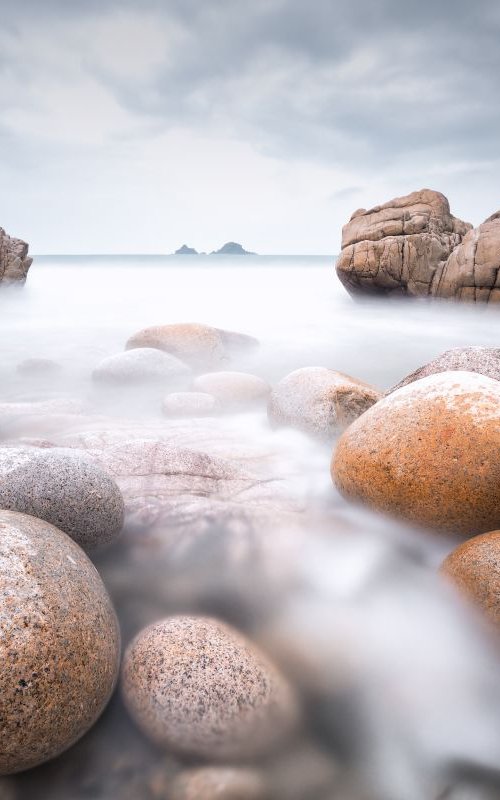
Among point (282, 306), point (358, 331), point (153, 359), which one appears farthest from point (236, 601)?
point (282, 306)

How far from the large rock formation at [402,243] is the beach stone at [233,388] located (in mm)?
9464

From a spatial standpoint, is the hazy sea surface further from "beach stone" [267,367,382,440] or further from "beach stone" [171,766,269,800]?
"beach stone" [171,766,269,800]

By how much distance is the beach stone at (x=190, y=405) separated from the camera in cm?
585

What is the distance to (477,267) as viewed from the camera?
12.8m

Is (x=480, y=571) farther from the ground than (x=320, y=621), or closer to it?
farther from the ground

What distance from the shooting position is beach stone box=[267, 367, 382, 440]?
196 inches

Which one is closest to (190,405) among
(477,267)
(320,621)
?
(320,621)

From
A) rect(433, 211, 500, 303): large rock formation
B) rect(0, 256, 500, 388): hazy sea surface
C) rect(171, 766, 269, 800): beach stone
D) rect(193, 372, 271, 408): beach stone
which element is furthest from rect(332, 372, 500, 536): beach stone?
rect(433, 211, 500, 303): large rock formation

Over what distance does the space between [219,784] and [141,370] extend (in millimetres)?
5779

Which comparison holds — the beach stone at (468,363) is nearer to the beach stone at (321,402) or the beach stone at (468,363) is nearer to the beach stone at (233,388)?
the beach stone at (321,402)

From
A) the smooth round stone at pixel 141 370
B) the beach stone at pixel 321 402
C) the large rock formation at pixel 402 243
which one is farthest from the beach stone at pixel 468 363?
the large rock formation at pixel 402 243

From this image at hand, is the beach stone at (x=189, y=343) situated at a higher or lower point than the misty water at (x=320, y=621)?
higher

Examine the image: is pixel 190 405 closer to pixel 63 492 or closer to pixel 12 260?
pixel 63 492

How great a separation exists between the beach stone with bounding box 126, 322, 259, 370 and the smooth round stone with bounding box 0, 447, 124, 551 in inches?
208
